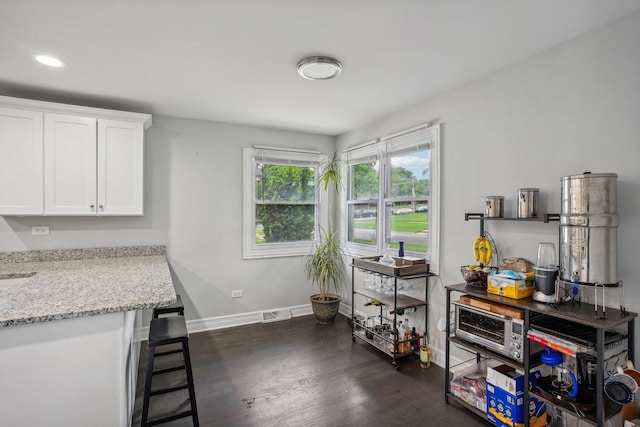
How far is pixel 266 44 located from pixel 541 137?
6.56ft

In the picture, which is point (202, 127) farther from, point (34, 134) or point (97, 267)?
point (97, 267)

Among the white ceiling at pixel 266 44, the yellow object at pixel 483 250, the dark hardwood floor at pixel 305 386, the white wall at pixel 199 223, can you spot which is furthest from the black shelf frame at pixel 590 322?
the white wall at pixel 199 223

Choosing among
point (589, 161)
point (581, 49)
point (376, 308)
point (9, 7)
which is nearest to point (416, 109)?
point (581, 49)

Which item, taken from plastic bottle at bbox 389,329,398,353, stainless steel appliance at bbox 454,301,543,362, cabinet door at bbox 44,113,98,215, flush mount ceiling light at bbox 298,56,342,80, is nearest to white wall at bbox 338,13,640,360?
plastic bottle at bbox 389,329,398,353

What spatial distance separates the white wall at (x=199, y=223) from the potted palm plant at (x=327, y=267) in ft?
1.36

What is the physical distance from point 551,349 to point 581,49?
1863mm

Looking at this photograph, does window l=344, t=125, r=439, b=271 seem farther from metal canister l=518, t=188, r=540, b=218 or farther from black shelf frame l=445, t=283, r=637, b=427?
black shelf frame l=445, t=283, r=637, b=427

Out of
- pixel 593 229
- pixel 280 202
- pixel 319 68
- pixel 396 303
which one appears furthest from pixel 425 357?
pixel 319 68

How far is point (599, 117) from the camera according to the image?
1941mm

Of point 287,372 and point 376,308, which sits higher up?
point 376,308

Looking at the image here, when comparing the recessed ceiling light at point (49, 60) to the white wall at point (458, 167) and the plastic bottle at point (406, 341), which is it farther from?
the plastic bottle at point (406, 341)

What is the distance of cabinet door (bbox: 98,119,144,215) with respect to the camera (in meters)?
3.12

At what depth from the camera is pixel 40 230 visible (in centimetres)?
319

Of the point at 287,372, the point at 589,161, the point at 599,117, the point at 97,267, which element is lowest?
the point at 287,372
